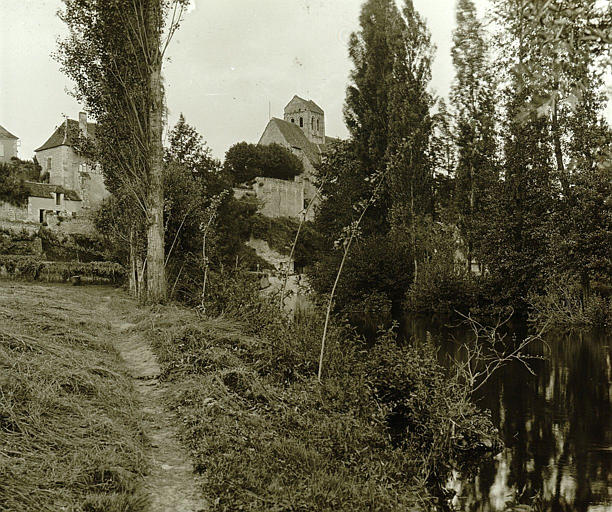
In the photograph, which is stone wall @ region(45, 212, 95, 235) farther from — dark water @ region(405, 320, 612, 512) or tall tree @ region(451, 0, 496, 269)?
dark water @ region(405, 320, 612, 512)

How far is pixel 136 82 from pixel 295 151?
34.9m

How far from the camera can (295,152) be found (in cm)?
4850

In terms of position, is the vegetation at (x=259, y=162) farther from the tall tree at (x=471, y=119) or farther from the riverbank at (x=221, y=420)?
the riverbank at (x=221, y=420)

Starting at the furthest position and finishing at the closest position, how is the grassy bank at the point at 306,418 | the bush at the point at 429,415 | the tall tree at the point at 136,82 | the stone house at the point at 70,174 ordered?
the stone house at the point at 70,174, the tall tree at the point at 136,82, the bush at the point at 429,415, the grassy bank at the point at 306,418

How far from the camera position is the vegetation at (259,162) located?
4331 centimetres

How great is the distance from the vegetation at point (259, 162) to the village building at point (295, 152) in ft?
3.27

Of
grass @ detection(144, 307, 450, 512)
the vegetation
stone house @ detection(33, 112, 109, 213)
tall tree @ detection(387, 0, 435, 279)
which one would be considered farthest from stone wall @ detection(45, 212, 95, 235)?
grass @ detection(144, 307, 450, 512)

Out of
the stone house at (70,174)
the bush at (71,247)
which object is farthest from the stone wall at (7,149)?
the bush at (71,247)

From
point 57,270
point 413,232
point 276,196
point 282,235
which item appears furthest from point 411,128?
point 276,196

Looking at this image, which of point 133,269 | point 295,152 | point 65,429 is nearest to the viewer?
point 65,429

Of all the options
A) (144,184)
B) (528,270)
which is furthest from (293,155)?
(144,184)

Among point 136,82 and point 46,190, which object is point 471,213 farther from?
point 46,190

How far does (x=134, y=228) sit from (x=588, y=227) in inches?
500

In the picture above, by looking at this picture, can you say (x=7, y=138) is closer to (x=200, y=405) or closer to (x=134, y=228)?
(x=134, y=228)
